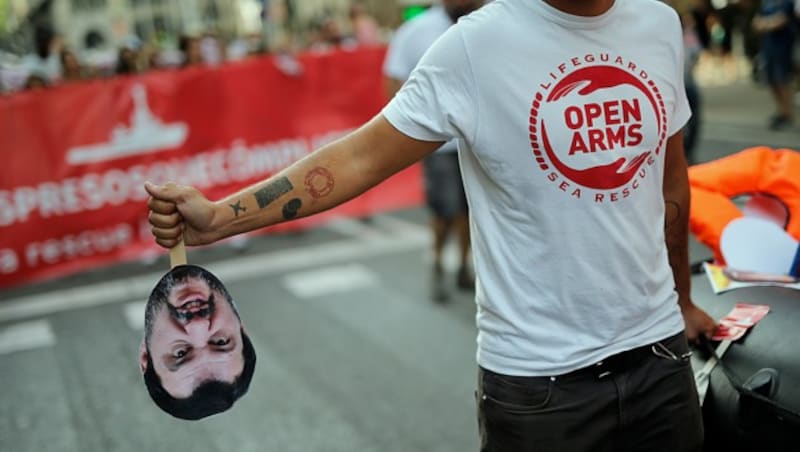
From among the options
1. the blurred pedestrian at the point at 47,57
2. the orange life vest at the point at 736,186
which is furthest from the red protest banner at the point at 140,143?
the orange life vest at the point at 736,186

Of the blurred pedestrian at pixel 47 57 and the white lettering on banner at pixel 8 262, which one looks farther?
the blurred pedestrian at pixel 47 57


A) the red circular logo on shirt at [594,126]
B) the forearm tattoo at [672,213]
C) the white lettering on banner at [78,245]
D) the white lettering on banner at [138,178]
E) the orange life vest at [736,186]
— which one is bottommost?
the white lettering on banner at [78,245]

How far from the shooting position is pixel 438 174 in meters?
6.05

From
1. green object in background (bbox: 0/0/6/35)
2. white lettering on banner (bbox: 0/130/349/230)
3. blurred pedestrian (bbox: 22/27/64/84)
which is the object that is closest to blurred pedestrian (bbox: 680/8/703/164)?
white lettering on banner (bbox: 0/130/349/230)

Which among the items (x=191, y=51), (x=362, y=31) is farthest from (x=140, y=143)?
(x=362, y=31)

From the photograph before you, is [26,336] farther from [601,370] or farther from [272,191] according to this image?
[601,370]

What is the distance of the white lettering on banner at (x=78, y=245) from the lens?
7820 mm

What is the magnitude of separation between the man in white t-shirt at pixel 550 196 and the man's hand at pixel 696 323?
0.34 metres

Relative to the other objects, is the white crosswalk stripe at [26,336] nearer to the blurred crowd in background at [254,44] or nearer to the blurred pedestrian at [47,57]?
the blurred crowd in background at [254,44]

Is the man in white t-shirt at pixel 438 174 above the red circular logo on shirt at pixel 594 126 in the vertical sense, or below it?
below

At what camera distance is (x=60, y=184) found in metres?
7.93

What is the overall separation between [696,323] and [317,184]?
1058 millimetres

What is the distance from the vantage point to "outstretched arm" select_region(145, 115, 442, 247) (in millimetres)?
1955

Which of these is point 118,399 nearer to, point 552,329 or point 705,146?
point 552,329
